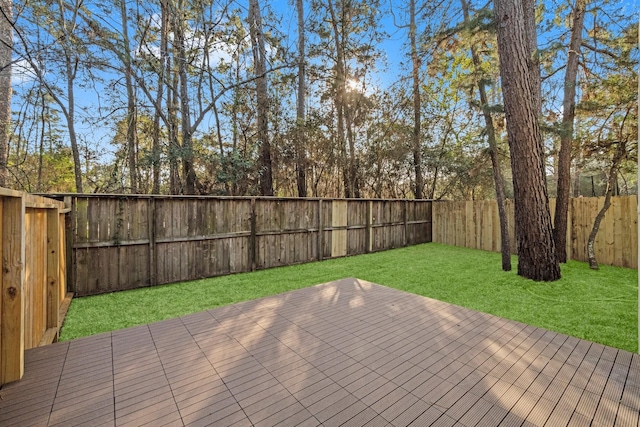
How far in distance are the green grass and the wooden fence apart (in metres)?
0.40

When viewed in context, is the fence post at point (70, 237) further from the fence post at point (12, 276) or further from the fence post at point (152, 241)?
the fence post at point (12, 276)

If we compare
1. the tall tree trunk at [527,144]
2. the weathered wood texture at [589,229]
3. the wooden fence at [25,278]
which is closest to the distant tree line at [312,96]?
the tall tree trunk at [527,144]

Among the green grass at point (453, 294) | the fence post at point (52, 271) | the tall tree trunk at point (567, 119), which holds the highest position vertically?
the tall tree trunk at point (567, 119)

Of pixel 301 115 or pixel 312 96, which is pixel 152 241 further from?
pixel 312 96

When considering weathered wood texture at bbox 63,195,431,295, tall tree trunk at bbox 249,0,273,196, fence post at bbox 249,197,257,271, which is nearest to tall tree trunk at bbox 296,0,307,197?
tall tree trunk at bbox 249,0,273,196

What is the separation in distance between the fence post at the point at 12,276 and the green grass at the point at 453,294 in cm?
120

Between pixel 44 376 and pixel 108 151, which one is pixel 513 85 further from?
pixel 108 151

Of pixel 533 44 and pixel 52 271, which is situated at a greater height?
pixel 533 44

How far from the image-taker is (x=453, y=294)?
384 cm

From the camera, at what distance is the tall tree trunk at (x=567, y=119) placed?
514 cm

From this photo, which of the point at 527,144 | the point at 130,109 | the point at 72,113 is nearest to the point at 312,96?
the point at 130,109

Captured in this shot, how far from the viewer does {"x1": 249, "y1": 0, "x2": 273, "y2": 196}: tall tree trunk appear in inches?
280

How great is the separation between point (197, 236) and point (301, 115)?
4975 mm

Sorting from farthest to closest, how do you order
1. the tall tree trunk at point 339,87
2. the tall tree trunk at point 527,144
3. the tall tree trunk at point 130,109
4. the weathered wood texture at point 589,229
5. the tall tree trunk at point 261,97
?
1. the tall tree trunk at point 339,87
2. the tall tree trunk at point 261,97
3. the tall tree trunk at point 130,109
4. the weathered wood texture at point 589,229
5. the tall tree trunk at point 527,144
